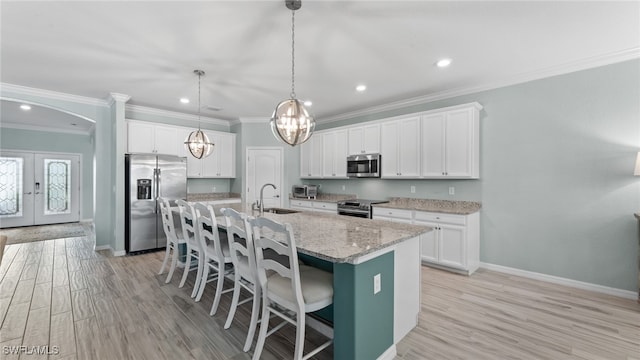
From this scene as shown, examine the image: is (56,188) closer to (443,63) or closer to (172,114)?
(172,114)

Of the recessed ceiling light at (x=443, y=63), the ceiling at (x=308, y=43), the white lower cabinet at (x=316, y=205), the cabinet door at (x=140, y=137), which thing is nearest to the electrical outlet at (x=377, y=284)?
the ceiling at (x=308, y=43)

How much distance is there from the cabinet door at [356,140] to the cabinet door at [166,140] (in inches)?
136

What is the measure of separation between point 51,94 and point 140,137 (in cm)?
131

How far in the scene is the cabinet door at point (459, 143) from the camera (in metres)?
3.92

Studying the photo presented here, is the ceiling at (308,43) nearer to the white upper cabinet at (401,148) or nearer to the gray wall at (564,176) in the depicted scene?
the gray wall at (564,176)

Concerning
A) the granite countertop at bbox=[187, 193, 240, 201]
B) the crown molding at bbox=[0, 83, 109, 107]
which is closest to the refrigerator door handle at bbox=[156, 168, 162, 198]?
the granite countertop at bbox=[187, 193, 240, 201]

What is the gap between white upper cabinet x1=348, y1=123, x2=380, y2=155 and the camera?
499cm

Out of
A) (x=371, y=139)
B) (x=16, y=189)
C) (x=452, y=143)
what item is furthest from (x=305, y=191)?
(x=16, y=189)

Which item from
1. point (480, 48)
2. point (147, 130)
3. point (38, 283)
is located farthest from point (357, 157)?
point (38, 283)

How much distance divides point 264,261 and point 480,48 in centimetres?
300

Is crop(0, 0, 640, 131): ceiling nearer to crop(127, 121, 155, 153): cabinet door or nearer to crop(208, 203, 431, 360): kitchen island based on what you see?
crop(127, 121, 155, 153): cabinet door

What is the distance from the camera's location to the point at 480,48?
2.94m

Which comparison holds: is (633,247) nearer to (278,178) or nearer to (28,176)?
(278,178)

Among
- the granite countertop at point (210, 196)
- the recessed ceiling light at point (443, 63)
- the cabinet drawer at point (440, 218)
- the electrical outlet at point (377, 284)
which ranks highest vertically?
the recessed ceiling light at point (443, 63)
